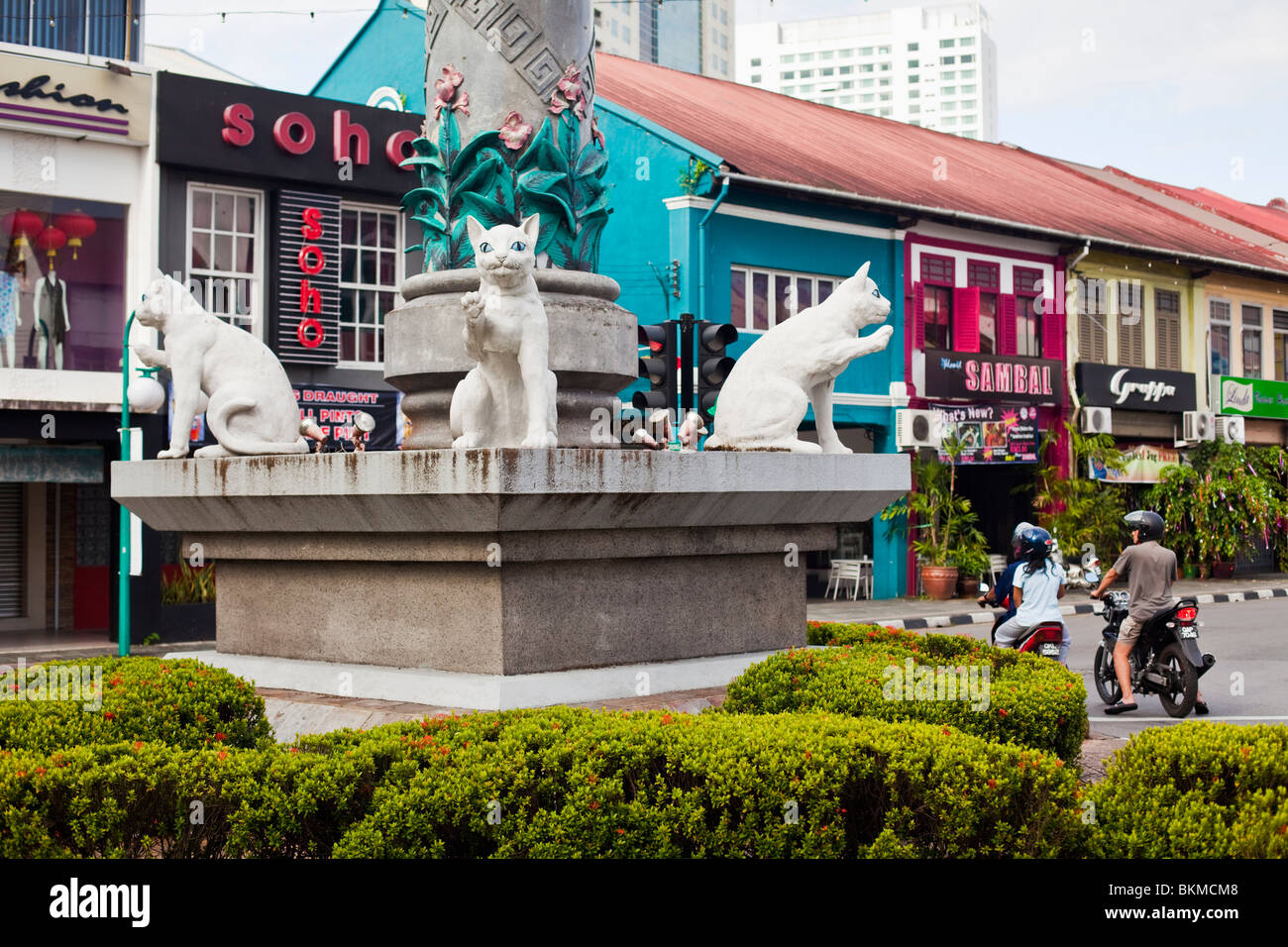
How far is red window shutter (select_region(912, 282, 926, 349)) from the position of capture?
81.9ft

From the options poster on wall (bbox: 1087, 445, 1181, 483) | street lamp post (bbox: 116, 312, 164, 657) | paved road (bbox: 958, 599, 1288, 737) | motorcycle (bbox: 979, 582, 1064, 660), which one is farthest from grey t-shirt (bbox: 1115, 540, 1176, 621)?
poster on wall (bbox: 1087, 445, 1181, 483)

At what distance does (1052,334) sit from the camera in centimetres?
2753

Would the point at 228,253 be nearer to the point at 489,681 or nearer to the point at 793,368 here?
the point at 793,368

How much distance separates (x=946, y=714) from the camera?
18.4 feet

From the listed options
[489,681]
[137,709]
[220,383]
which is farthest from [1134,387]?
[137,709]

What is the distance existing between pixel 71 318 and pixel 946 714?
14852mm

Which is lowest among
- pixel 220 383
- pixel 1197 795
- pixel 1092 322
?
pixel 1197 795

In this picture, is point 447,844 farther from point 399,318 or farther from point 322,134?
point 322,134

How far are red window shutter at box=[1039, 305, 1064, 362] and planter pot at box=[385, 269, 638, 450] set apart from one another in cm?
2091

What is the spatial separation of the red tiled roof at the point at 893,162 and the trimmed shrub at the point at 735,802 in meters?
18.2

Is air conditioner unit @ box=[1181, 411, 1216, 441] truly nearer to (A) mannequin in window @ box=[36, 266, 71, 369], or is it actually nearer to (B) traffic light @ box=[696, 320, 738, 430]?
(B) traffic light @ box=[696, 320, 738, 430]

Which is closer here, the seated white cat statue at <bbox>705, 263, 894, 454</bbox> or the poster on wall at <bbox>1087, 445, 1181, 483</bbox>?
the seated white cat statue at <bbox>705, 263, 894, 454</bbox>

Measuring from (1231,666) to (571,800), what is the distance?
11127 millimetres

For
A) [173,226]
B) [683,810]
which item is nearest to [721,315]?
[173,226]
